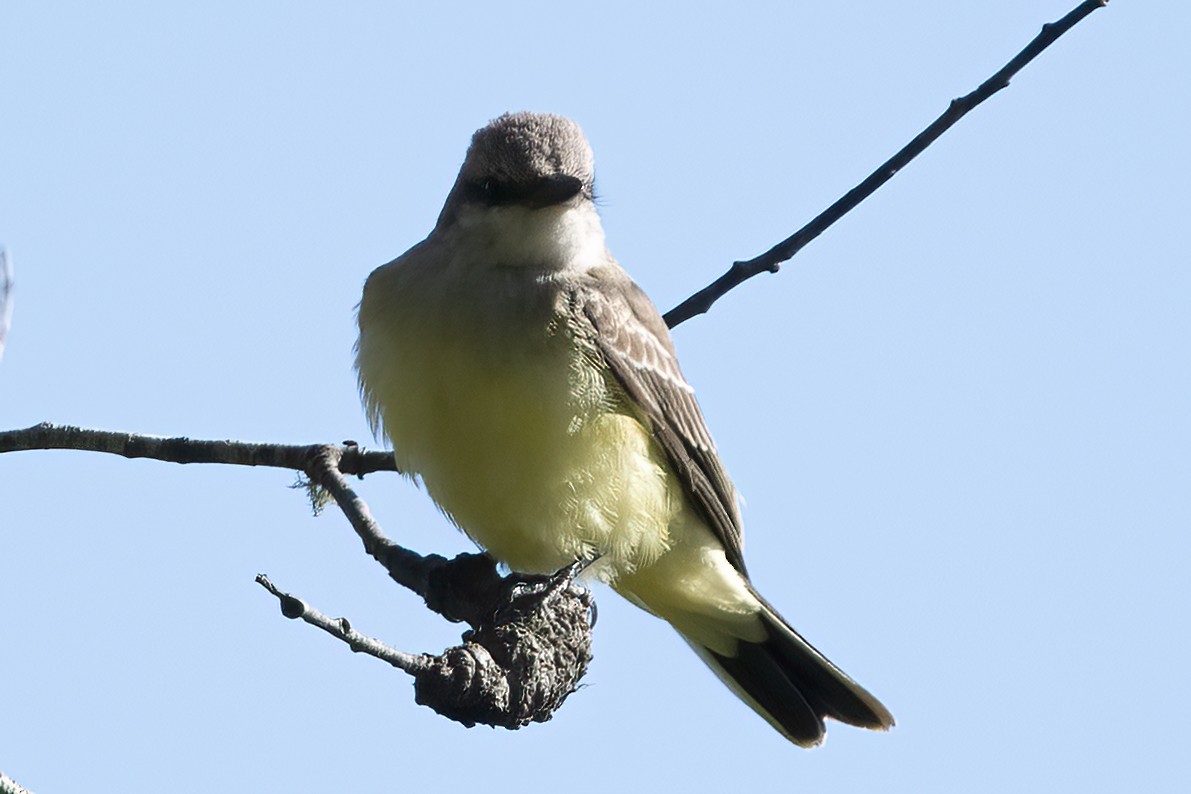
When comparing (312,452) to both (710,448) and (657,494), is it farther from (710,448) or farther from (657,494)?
(710,448)

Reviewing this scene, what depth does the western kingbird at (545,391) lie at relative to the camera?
5.34 meters

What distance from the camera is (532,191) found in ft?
19.0

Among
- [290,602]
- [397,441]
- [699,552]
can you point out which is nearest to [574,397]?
[397,441]

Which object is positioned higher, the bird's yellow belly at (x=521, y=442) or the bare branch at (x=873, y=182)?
the bare branch at (x=873, y=182)

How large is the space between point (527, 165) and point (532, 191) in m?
0.10

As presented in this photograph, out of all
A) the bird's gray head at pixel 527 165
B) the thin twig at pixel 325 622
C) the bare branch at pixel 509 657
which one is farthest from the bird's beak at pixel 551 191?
the thin twig at pixel 325 622

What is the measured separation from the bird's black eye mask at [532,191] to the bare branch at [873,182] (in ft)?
2.08

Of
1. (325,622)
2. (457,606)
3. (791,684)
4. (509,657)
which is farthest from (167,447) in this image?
(791,684)

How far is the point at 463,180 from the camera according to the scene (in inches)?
241

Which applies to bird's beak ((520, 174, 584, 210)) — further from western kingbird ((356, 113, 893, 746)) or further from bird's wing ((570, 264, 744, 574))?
bird's wing ((570, 264, 744, 574))

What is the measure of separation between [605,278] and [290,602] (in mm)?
3279

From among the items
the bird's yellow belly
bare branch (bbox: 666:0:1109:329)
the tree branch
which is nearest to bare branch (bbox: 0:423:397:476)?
the tree branch

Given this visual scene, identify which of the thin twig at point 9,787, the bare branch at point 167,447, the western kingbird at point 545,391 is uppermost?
the western kingbird at point 545,391

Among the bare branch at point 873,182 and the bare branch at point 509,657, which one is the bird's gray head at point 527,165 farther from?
the bare branch at point 509,657
